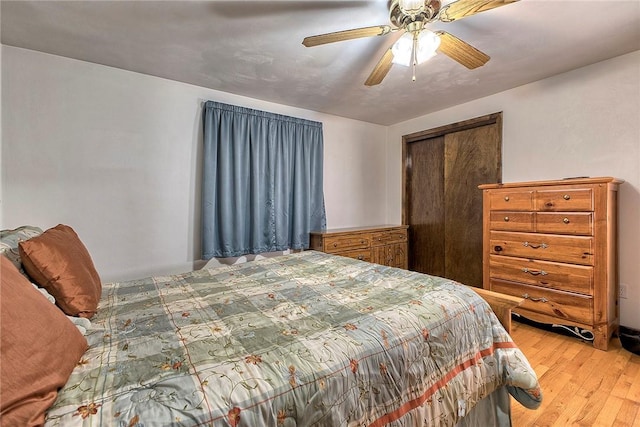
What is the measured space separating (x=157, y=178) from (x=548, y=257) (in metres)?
3.55

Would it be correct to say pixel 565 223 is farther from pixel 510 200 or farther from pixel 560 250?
pixel 510 200

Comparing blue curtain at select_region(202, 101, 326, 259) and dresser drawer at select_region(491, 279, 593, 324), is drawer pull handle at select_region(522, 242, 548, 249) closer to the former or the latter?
dresser drawer at select_region(491, 279, 593, 324)

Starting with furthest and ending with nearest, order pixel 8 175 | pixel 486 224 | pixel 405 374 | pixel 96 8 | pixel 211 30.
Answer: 1. pixel 486 224
2. pixel 8 175
3. pixel 211 30
4. pixel 96 8
5. pixel 405 374

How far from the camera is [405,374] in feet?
3.32

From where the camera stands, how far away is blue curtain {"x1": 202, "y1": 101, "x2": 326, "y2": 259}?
9.05ft

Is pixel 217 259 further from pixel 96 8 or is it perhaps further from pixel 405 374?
pixel 405 374

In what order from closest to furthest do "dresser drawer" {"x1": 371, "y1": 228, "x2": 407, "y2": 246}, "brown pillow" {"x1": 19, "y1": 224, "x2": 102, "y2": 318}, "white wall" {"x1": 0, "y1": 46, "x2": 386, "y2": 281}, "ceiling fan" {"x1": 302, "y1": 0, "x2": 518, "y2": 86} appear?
"brown pillow" {"x1": 19, "y1": 224, "x2": 102, "y2": 318} < "ceiling fan" {"x1": 302, "y1": 0, "x2": 518, "y2": 86} < "white wall" {"x1": 0, "y1": 46, "x2": 386, "y2": 281} < "dresser drawer" {"x1": 371, "y1": 228, "x2": 407, "y2": 246}

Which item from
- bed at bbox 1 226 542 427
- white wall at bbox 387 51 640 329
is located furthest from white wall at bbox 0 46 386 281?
white wall at bbox 387 51 640 329

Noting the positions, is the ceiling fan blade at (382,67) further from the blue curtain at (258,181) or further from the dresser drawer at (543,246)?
the dresser drawer at (543,246)

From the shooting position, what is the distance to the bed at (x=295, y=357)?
0.71m

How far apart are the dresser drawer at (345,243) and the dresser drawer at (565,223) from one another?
1.71 meters

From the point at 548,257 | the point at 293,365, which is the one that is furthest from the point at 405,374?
the point at 548,257

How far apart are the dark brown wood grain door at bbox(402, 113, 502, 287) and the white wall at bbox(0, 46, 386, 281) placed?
2.45m

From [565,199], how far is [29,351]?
3160 mm
